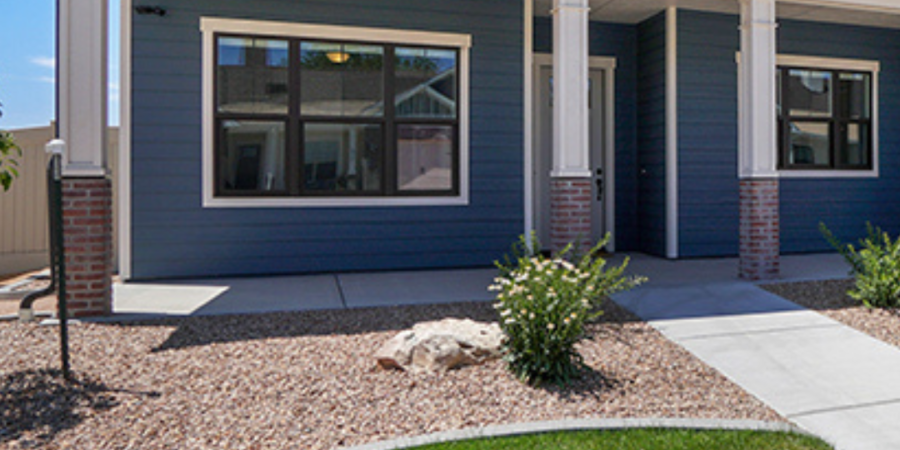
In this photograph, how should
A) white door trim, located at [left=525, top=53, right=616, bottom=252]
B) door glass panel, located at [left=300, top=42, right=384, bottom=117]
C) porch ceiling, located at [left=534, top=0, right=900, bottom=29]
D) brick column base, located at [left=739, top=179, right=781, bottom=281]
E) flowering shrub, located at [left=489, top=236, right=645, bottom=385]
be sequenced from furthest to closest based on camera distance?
white door trim, located at [left=525, top=53, right=616, bottom=252] < porch ceiling, located at [left=534, top=0, right=900, bottom=29] < door glass panel, located at [left=300, top=42, right=384, bottom=117] < brick column base, located at [left=739, top=179, right=781, bottom=281] < flowering shrub, located at [left=489, top=236, right=645, bottom=385]

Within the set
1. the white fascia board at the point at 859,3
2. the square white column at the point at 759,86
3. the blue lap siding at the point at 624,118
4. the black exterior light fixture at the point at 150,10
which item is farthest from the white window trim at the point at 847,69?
the black exterior light fixture at the point at 150,10

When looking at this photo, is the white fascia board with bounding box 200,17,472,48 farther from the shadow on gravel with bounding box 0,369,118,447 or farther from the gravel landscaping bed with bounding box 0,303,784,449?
the shadow on gravel with bounding box 0,369,118,447

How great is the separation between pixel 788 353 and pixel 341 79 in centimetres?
505

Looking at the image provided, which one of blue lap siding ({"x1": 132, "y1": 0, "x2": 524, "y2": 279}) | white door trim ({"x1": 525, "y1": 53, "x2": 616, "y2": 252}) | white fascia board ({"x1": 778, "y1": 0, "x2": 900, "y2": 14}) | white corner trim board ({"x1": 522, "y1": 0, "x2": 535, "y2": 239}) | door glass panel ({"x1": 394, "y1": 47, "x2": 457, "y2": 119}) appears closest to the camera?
blue lap siding ({"x1": 132, "y1": 0, "x2": 524, "y2": 279})

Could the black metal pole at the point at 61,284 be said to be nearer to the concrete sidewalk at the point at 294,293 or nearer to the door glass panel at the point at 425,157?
the concrete sidewalk at the point at 294,293

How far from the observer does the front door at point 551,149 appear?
26.8 feet

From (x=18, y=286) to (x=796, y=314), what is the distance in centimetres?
736

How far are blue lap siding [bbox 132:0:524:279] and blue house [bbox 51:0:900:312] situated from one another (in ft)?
0.07

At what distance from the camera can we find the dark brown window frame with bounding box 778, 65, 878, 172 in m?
8.35

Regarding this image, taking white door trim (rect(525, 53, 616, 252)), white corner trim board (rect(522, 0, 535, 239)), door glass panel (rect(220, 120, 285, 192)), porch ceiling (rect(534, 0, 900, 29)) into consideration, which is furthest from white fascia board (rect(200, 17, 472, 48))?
white door trim (rect(525, 53, 616, 252))

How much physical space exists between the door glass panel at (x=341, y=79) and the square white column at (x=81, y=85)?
228 centimetres

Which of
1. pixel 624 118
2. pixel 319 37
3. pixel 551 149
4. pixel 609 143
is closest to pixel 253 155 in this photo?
pixel 319 37

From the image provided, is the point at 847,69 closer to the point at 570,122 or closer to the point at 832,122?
the point at 832,122

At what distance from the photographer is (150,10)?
626cm
